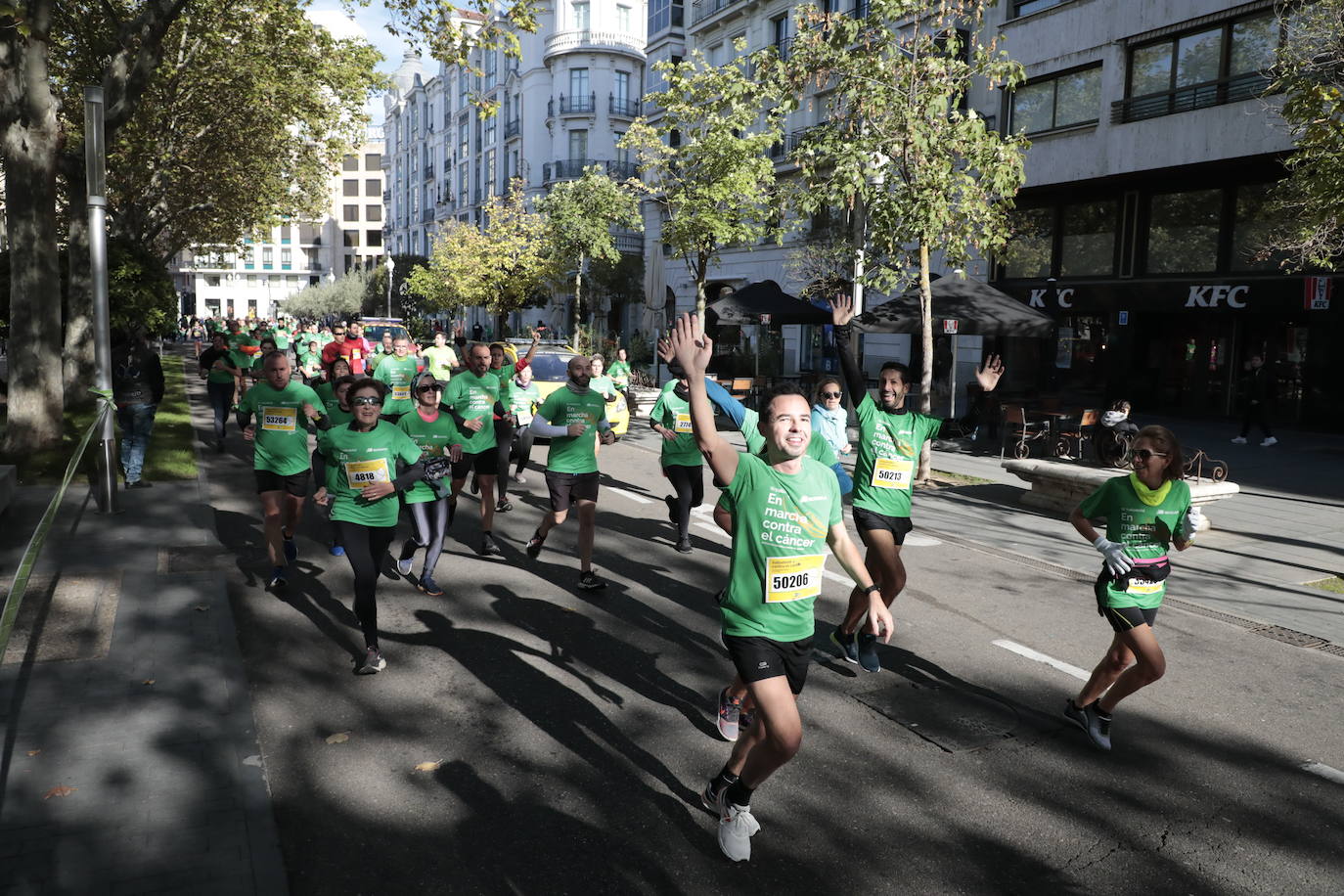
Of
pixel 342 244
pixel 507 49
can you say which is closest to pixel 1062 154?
pixel 507 49

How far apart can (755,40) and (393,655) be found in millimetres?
34573

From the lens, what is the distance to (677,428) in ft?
30.2

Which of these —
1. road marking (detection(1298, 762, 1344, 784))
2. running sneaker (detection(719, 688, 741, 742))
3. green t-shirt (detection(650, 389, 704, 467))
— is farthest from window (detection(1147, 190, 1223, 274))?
running sneaker (detection(719, 688, 741, 742))

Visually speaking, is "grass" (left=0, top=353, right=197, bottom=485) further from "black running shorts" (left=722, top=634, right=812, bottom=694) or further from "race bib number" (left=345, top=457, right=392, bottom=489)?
"black running shorts" (left=722, top=634, right=812, bottom=694)

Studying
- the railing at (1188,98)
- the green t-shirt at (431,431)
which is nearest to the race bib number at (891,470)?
the green t-shirt at (431,431)

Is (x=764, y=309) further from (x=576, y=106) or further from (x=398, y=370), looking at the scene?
(x=576, y=106)

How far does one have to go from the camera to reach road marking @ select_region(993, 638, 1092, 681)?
643 centimetres

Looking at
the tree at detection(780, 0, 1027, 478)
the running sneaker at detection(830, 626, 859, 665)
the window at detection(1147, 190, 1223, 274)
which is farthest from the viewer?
the window at detection(1147, 190, 1223, 274)

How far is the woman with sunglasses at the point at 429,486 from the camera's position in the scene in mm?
7758

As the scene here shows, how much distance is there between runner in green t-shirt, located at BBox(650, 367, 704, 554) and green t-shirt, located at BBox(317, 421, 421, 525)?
3020mm

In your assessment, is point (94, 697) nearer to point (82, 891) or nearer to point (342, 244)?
point (82, 891)

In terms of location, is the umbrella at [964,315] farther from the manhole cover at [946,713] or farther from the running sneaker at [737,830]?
the running sneaker at [737,830]

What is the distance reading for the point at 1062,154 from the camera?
77.6 ft

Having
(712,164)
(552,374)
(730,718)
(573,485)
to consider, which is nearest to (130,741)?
(730,718)
